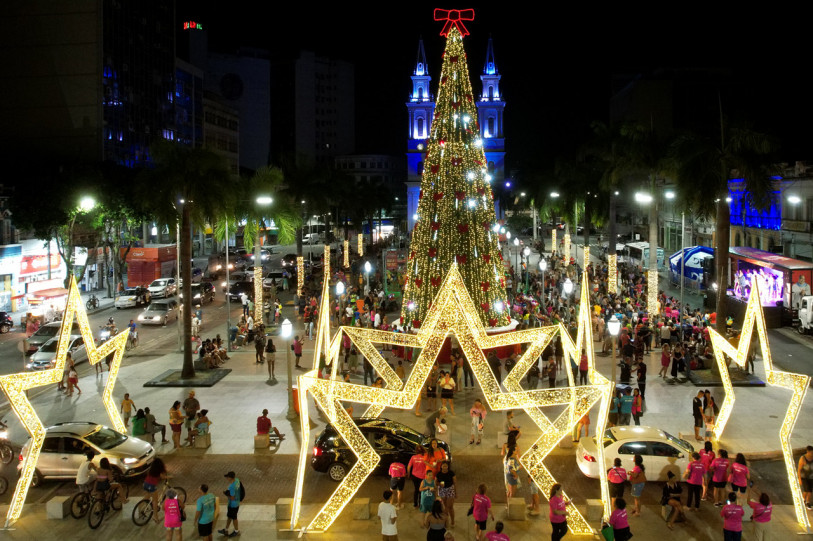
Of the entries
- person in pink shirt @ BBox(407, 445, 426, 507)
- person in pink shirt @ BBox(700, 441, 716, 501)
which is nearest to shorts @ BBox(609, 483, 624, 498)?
person in pink shirt @ BBox(700, 441, 716, 501)

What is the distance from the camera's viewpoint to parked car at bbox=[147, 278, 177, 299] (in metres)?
43.4

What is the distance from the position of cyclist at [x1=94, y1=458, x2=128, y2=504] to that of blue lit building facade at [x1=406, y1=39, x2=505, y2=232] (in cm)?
8598

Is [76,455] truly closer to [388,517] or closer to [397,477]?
[397,477]

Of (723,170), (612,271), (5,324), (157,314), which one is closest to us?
(723,170)

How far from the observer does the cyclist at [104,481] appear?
13.6 m

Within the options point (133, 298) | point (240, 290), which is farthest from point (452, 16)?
point (133, 298)

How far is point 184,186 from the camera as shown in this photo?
85.7 ft

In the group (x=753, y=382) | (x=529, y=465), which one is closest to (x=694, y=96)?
(x=753, y=382)

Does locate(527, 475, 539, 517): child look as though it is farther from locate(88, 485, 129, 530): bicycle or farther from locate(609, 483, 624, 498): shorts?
locate(88, 485, 129, 530): bicycle

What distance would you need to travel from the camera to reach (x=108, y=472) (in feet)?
45.3

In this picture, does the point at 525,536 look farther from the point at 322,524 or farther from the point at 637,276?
the point at 637,276

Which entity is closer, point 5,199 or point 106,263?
point 5,199

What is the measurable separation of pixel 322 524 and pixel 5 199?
34833 mm

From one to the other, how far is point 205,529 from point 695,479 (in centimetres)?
897
